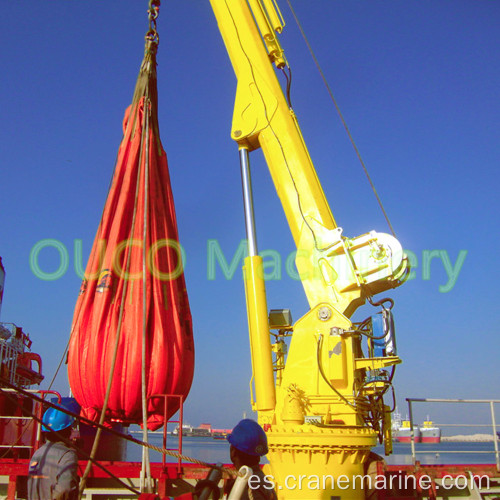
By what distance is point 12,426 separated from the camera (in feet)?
31.3

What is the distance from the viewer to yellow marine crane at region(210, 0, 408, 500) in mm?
5934

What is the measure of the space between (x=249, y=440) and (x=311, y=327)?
4287 millimetres

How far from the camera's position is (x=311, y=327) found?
6844mm

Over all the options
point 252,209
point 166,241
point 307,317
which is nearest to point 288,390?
point 307,317

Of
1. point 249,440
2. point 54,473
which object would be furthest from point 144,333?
point 249,440

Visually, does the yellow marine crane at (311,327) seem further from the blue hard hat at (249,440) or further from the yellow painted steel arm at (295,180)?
the blue hard hat at (249,440)

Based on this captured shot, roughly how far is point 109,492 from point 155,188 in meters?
3.92

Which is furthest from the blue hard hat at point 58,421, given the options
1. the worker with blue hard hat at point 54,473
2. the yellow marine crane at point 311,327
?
the yellow marine crane at point 311,327

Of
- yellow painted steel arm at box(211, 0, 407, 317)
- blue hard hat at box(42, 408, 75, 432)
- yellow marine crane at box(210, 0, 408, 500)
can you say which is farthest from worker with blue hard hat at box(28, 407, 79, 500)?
yellow painted steel arm at box(211, 0, 407, 317)

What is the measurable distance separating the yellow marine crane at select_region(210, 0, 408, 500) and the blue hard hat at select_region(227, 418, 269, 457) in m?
3.45

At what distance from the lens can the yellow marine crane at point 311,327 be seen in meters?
5.93

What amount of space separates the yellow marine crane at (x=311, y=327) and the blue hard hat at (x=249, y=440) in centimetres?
345

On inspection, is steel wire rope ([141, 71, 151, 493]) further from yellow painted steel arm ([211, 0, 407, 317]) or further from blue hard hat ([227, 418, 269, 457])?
blue hard hat ([227, 418, 269, 457])

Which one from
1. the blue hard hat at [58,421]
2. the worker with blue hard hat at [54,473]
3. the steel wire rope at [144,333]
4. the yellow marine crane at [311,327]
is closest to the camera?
the worker with blue hard hat at [54,473]
